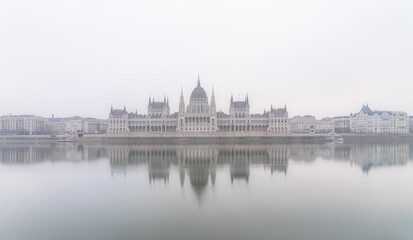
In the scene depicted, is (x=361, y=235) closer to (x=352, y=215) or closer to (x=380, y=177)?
(x=352, y=215)

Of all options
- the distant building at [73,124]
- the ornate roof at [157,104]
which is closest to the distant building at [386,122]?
the ornate roof at [157,104]

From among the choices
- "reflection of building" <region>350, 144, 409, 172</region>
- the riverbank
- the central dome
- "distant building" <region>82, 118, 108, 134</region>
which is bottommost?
"reflection of building" <region>350, 144, 409, 172</region>

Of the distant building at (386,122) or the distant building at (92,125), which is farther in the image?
the distant building at (92,125)

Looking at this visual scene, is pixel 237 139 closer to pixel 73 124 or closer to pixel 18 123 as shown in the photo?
pixel 73 124

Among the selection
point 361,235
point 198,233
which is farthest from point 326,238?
point 198,233

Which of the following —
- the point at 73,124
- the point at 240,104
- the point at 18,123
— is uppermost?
the point at 240,104

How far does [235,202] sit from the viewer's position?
54.5 ft

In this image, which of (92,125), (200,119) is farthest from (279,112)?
(92,125)

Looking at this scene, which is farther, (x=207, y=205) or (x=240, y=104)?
(x=240, y=104)

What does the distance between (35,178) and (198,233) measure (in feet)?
65.2

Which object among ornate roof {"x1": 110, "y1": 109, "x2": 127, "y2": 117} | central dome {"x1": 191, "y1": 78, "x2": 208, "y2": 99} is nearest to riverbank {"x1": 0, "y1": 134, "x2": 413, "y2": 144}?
ornate roof {"x1": 110, "y1": 109, "x2": 127, "y2": 117}

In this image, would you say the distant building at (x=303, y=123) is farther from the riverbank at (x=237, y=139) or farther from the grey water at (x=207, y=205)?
the grey water at (x=207, y=205)

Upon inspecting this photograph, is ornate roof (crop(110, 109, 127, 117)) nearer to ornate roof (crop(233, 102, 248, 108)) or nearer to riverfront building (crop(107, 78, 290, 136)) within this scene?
riverfront building (crop(107, 78, 290, 136))

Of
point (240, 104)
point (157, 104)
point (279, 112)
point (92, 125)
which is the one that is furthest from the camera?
point (92, 125)
